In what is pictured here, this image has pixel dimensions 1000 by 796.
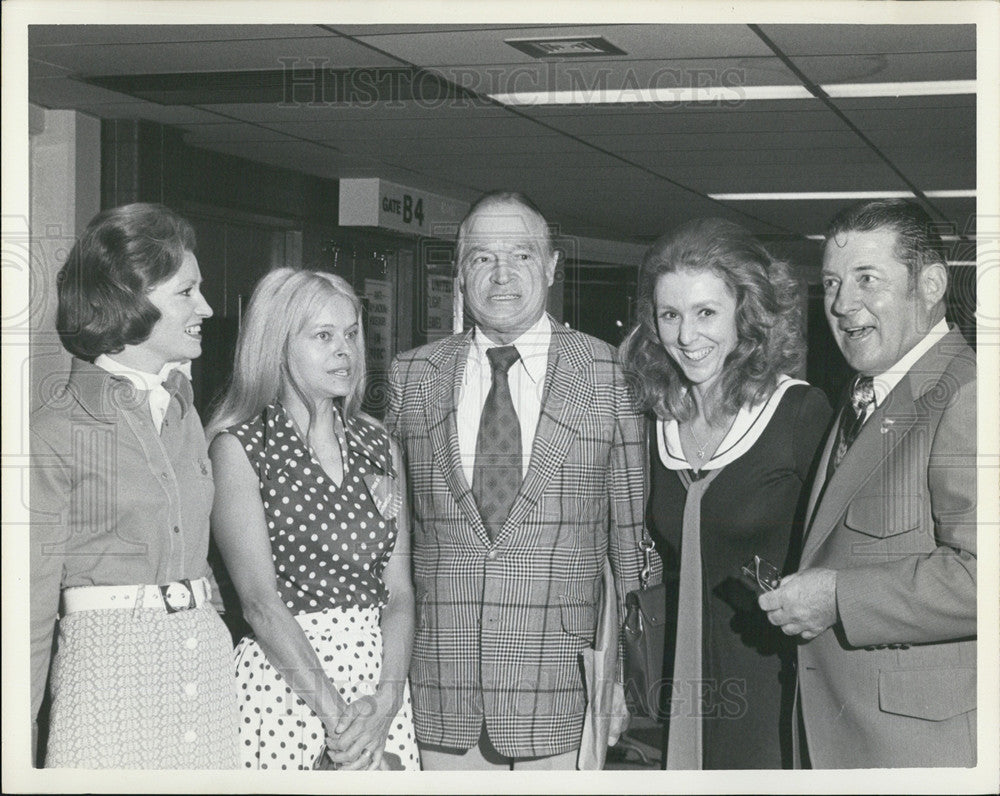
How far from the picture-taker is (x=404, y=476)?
3824mm

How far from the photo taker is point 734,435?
3633 millimetres

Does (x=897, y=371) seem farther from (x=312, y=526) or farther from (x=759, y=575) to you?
(x=312, y=526)

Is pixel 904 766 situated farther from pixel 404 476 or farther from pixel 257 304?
pixel 257 304

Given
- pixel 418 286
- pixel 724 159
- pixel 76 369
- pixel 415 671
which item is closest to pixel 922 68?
pixel 724 159

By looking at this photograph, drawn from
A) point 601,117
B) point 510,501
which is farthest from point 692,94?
point 510,501

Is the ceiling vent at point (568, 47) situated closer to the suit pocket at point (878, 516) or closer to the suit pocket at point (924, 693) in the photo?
the suit pocket at point (878, 516)

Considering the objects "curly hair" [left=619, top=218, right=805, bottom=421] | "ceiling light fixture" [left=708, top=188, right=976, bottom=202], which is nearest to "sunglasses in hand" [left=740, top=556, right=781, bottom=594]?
"curly hair" [left=619, top=218, right=805, bottom=421]

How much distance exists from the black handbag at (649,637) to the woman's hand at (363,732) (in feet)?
2.25

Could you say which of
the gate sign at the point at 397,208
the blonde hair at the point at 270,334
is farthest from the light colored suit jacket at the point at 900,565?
the blonde hair at the point at 270,334

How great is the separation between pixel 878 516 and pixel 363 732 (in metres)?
1.56

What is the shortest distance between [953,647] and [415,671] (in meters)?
1.51

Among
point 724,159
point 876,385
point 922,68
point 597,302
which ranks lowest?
point 876,385

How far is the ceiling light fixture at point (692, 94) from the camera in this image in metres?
3.80

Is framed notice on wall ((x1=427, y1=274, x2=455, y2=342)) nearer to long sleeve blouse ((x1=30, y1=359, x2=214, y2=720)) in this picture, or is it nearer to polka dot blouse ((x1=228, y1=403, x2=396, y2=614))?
polka dot blouse ((x1=228, y1=403, x2=396, y2=614))
